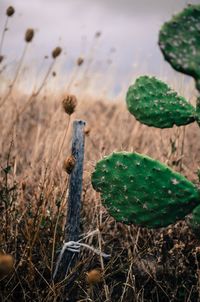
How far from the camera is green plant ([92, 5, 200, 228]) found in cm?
160

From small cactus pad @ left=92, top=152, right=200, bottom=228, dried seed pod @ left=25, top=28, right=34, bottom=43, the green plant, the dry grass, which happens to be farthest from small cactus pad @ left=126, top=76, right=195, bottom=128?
dried seed pod @ left=25, top=28, right=34, bottom=43

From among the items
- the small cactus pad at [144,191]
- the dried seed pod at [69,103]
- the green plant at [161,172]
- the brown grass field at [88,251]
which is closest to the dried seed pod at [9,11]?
the brown grass field at [88,251]

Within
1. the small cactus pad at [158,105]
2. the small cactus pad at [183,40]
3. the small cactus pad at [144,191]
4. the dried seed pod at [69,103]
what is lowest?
the small cactus pad at [144,191]

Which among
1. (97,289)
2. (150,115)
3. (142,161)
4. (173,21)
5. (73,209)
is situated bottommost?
(97,289)

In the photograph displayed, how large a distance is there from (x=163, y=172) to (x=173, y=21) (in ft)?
1.67

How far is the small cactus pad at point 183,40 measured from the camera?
5.24 ft

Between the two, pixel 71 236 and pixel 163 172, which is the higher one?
pixel 163 172

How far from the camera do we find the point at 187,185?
64.7 inches

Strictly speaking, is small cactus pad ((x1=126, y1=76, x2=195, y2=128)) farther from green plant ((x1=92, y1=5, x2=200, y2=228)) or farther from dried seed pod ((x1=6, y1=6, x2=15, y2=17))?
dried seed pod ((x1=6, y1=6, x2=15, y2=17))

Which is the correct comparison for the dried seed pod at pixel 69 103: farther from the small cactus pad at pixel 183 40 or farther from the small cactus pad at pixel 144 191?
the small cactus pad at pixel 183 40

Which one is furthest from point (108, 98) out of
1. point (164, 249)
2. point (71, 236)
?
point (71, 236)

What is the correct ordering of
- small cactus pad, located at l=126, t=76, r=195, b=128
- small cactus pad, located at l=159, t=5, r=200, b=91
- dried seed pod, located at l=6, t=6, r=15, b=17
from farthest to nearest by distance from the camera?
dried seed pod, located at l=6, t=6, r=15, b=17 → small cactus pad, located at l=126, t=76, r=195, b=128 → small cactus pad, located at l=159, t=5, r=200, b=91

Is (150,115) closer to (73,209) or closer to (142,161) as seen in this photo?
(142,161)

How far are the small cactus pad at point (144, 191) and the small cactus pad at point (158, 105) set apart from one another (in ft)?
0.76
